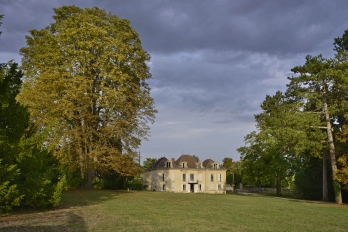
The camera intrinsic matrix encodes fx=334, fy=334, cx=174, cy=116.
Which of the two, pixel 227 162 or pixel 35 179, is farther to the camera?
pixel 227 162

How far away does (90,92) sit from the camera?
3116cm

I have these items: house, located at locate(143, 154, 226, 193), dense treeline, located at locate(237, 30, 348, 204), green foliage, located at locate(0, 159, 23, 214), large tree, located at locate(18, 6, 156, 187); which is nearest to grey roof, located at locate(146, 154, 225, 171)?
house, located at locate(143, 154, 226, 193)

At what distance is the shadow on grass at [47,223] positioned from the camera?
10.6m

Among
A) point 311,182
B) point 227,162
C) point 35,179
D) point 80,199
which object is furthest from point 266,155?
point 227,162

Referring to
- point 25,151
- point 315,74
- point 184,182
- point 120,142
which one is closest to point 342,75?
point 315,74

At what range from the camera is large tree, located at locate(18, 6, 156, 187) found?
96.1 ft

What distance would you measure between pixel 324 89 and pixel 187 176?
38.9 m

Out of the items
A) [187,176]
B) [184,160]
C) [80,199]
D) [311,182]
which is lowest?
[187,176]

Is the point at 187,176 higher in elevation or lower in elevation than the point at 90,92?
lower

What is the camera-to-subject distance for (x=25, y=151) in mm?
14633

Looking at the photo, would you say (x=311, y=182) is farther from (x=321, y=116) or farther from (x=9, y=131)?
(x=9, y=131)

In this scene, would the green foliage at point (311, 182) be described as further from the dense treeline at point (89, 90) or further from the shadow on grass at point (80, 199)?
the shadow on grass at point (80, 199)

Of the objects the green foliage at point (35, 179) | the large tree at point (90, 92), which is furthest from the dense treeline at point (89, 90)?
the green foliage at point (35, 179)

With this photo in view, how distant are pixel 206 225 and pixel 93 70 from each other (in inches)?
911
